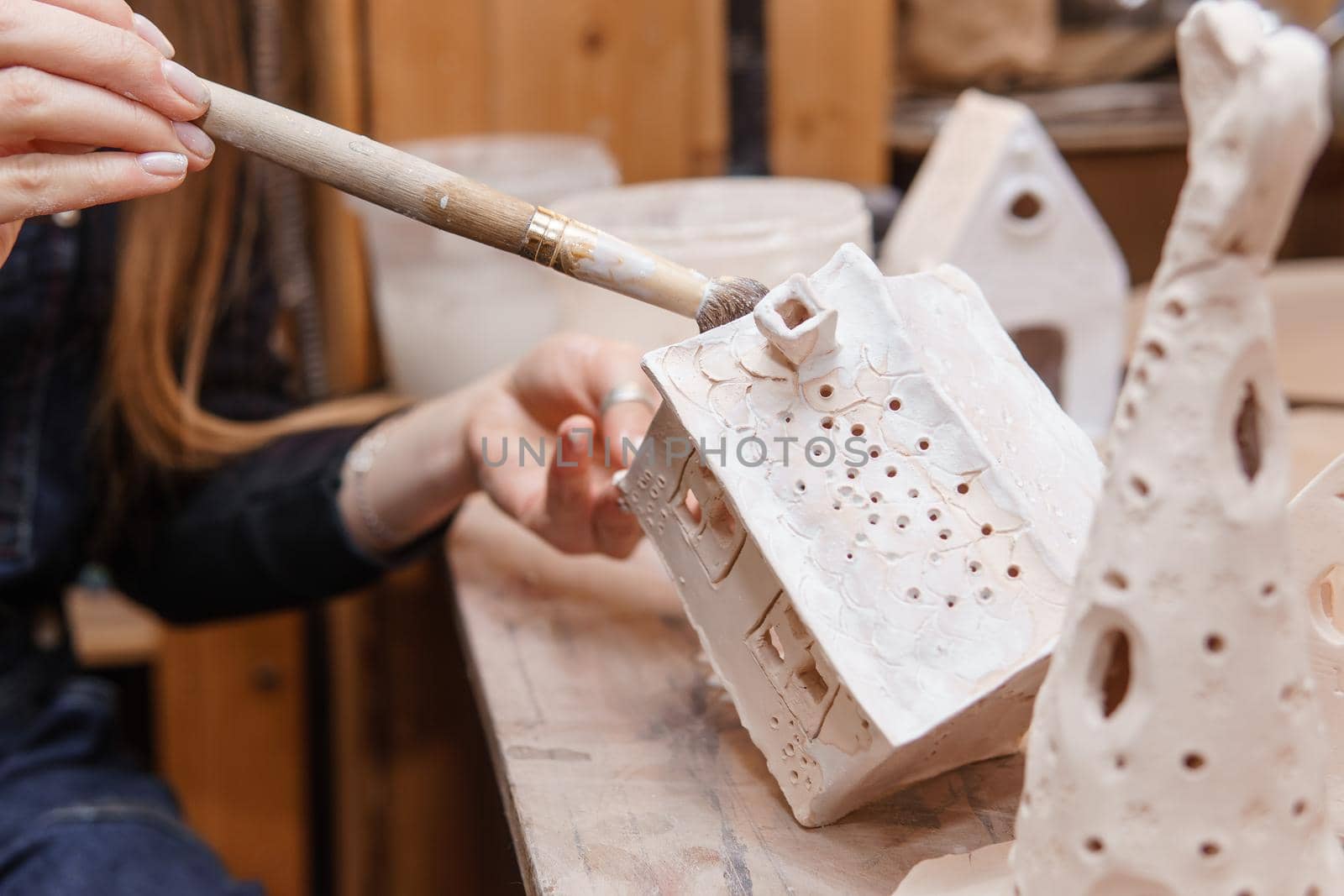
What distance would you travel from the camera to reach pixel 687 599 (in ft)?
2.30

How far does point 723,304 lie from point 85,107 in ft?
1.09

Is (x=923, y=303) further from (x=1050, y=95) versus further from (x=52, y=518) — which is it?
(x=1050, y=95)

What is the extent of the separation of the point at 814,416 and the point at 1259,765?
247 millimetres

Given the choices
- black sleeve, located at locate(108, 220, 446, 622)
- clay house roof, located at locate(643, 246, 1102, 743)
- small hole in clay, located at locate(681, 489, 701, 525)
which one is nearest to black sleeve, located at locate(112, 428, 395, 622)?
black sleeve, located at locate(108, 220, 446, 622)

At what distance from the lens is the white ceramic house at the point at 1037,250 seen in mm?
1115

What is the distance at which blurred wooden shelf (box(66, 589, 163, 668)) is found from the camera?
155cm

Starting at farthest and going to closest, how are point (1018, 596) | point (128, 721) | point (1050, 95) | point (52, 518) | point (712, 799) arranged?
point (1050, 95)
point (128, 721)
point (52, 518)
point (712, 799)
point (1018, 596)

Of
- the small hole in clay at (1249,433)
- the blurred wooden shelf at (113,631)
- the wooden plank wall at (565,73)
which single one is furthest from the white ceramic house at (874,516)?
the blurred wooden shelf at (113,631)

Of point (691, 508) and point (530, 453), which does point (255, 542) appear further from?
point (691, 508)

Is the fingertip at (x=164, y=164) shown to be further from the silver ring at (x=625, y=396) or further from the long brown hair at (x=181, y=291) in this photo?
the long brown hair at (x=181, y=291)

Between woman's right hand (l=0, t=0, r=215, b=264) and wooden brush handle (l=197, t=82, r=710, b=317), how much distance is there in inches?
1.0

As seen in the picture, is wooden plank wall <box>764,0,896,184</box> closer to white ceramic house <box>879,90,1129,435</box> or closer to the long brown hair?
white ceramic house <box>879,90,1129,435</box>

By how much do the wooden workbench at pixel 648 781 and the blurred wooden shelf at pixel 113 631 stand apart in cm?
81

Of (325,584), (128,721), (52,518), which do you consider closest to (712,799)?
(325,584)
